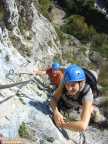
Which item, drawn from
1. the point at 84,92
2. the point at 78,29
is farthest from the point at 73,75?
the point at 78,29

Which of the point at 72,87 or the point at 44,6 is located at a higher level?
the point at 44,6

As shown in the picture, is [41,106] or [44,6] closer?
[41,106]

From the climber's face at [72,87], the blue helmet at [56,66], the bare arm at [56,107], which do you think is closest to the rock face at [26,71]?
the blue helmet at [56,66]

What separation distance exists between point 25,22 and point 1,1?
228 cm

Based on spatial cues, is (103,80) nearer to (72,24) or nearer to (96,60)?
(96,60)

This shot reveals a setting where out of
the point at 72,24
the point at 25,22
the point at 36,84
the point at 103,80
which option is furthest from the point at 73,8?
the point at 36,84

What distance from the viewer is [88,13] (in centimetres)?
3488

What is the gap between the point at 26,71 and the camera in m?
10.2

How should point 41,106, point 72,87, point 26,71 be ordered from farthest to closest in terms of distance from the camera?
point 26,71
point 41,106
point 72,87

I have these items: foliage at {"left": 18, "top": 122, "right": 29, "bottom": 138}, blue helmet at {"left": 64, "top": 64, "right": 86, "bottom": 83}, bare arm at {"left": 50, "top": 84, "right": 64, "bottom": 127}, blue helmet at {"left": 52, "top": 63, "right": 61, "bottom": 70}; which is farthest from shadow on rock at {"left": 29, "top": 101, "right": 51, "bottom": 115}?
blue helmet at {"left": 64, "top": 64, "right": 86, "bottom": 83}

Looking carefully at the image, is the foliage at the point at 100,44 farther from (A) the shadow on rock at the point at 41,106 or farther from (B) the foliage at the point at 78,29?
(A) the shadow on rock at the point at 41,106

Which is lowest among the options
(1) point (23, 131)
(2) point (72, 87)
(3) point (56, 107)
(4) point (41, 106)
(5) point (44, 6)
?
(1) point (23, 131)

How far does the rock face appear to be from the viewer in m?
7.45

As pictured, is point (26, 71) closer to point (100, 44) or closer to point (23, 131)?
point (23, 131)
